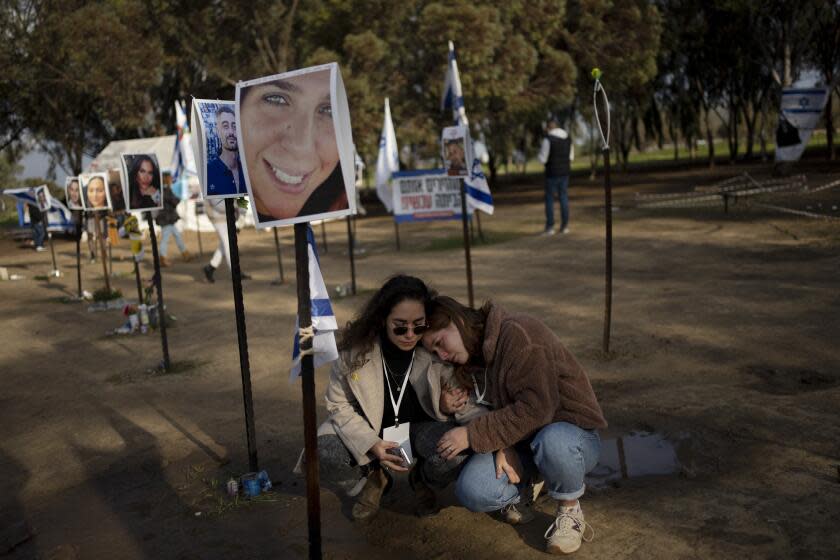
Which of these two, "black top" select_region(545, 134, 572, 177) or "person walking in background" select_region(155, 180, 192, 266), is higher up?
"black top" select_region(545, 134, 572, 177)

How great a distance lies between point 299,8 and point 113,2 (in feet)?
20.1

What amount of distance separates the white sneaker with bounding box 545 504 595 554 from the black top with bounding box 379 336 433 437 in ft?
2.53

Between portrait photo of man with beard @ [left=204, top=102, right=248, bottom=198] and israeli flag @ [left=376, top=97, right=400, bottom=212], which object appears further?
israeli flag @ [left=376, top=97, right=400, bottom=212]

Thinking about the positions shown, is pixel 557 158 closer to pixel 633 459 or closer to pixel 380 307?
pixel 633 459

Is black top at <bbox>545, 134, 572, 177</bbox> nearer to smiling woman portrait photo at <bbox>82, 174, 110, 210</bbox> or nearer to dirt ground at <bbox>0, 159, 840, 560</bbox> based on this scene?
dirt ground at <bbox>0, 159, 840, 560</bbox>

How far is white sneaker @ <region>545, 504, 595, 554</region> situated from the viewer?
3578mm

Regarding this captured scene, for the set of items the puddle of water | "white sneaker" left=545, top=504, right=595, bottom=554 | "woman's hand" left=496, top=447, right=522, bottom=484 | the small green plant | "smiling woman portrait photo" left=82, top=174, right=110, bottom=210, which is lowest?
the puddle of water

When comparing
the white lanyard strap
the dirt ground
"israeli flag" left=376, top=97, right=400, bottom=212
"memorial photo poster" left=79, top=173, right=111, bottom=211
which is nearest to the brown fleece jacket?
the white lanyard strap

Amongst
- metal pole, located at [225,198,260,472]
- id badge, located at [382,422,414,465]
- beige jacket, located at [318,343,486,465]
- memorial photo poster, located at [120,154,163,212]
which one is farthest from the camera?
memorial photo poster, located at [120,154,163,212]

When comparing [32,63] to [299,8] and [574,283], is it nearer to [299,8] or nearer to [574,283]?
[299,8]

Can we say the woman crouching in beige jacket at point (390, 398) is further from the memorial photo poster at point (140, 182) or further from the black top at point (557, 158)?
the black top at point (557, 158)

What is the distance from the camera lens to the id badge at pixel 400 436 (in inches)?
156

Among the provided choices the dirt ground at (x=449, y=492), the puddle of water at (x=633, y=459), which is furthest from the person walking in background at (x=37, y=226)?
the puddle of water at (x=633, y=459)

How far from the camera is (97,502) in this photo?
16.1 feet
